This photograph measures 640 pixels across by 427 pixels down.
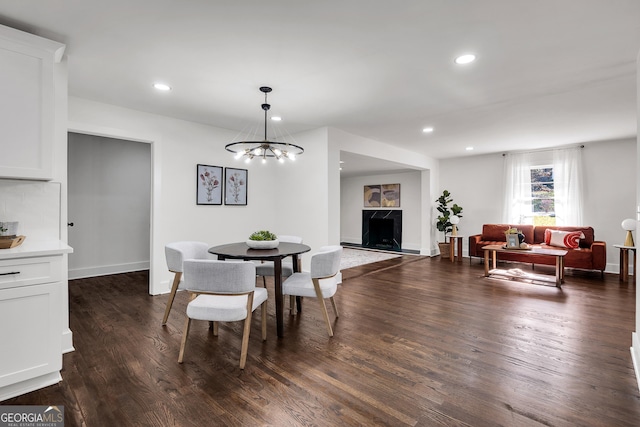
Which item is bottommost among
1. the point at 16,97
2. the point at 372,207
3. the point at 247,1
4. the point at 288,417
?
the point at 288,417

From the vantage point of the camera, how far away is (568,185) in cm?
635

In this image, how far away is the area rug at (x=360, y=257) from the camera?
6758 mm

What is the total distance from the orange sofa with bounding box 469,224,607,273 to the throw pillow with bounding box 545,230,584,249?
102mm

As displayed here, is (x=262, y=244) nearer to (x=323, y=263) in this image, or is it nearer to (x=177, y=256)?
(x=323, y=263)

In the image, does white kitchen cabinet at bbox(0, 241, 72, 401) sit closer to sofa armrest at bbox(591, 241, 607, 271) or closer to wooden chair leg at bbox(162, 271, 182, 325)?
wooden chair leg at bbox(162, 271, 182, 325)

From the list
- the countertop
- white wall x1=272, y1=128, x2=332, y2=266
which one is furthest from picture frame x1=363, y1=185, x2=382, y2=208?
the countertop

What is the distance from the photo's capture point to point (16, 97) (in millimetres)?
2182

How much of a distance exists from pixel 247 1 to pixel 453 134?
4.46 m

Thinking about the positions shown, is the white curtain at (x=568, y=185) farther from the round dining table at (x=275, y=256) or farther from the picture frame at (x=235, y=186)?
the picture frame at (x=235, y=186)

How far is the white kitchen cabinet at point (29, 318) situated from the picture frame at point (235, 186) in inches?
118

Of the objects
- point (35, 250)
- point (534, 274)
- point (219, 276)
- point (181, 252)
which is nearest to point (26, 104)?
point (35, 250)

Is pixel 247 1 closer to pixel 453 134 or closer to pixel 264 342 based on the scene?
pixel 264 342

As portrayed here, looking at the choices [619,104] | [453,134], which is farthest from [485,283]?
[619,104]

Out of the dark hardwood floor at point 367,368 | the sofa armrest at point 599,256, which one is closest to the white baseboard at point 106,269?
the dark hardwood floor at point 367,368
